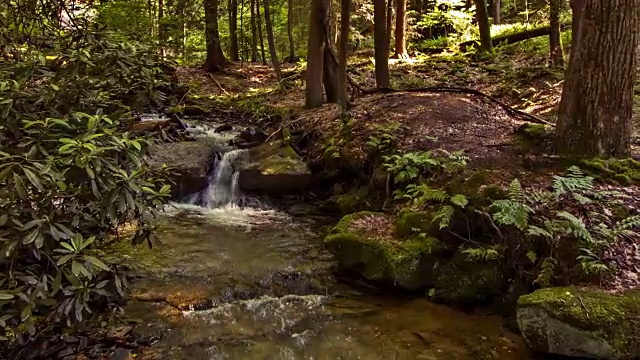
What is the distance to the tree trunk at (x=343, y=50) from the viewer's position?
9.98m

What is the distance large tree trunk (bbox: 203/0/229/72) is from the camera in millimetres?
17286

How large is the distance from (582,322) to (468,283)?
1415mm

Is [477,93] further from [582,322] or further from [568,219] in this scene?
[582,322]

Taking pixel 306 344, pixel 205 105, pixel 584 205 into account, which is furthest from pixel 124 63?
pixel 205 105

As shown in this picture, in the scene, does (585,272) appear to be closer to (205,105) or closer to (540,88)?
(540,88)

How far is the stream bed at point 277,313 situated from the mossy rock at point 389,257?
240 millimetres

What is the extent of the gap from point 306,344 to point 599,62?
186 inches

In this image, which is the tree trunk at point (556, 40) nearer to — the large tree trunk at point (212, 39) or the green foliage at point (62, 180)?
the large tree trunk at point (212, 39)

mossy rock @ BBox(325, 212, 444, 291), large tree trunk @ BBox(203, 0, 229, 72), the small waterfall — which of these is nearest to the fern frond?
mossy rock @ BBox(325, 212, 444, 291)

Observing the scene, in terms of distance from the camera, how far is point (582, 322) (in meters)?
4.19

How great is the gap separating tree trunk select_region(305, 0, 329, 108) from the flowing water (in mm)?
5415

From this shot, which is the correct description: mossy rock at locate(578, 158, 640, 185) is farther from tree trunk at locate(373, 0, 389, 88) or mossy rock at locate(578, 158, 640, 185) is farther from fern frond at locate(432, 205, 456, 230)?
tree trunk at locate(373, 0, 389, 88)

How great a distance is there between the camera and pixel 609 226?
507 cm

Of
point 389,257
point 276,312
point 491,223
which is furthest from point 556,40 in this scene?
point 276,312
